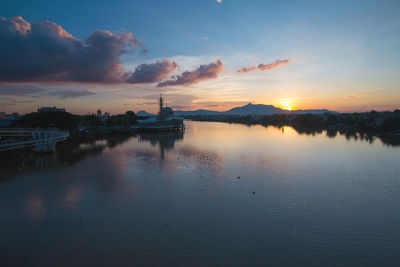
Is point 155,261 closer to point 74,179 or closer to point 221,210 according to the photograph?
point 221,210

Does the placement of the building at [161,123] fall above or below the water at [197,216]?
above

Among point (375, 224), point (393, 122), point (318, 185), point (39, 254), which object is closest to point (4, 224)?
point (39, 254)

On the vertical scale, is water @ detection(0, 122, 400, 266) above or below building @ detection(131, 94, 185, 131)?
below

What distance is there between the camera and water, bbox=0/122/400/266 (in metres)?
7.89

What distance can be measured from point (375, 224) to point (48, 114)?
47.3 metres

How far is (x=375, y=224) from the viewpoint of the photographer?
33.3 ft

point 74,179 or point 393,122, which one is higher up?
point 393,122

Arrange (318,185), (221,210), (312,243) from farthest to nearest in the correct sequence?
(318,185)
(221,210)
(312,243)

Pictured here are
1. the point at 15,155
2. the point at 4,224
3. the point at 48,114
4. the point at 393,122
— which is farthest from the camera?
the point at 393,122

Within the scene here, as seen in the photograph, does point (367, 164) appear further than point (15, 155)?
No

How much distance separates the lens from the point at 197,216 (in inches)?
419

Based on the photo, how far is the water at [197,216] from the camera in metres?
7.89

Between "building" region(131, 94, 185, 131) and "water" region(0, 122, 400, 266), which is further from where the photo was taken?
"building" region(131, 94, 185, 131)

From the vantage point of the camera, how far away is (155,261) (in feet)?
24.6
